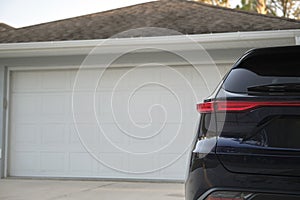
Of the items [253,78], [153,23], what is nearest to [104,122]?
[153,23]

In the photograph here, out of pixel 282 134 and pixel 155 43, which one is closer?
pixel 282 134

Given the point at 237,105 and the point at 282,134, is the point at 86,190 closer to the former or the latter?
the point at 237,105

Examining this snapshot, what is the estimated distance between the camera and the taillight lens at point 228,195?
2.37 meters

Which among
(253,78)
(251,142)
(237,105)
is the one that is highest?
(253,78)

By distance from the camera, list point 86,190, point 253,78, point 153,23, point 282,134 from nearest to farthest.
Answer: point 282,134 < point 253,78 < point 86,190 < point 153,23

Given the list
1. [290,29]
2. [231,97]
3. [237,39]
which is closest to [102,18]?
[237,39]

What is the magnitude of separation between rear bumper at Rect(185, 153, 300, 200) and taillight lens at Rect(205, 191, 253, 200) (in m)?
0.02

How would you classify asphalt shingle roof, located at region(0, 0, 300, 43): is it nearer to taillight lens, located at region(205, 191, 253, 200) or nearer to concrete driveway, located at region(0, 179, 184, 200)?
concrete driveway, located at region(0, 179, 184, 200)

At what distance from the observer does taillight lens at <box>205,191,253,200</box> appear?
2365 millimetres

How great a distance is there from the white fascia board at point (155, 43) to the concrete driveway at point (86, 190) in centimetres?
252

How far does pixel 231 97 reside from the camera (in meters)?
2.51

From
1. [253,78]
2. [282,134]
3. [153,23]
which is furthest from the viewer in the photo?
[153,23]

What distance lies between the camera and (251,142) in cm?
243

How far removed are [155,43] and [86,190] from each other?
289 cm
